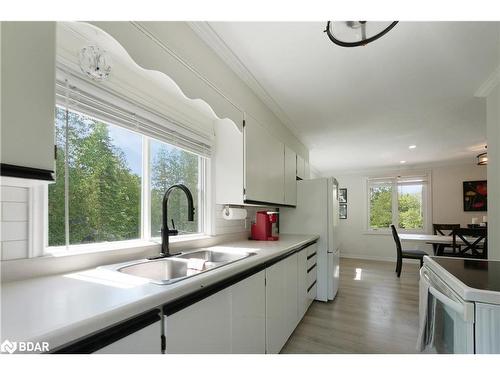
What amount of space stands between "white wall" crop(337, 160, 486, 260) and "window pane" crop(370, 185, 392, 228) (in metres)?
0.21

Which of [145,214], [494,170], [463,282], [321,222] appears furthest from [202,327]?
[494,170]

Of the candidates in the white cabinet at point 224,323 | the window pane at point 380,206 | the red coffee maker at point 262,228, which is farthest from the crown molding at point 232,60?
the window pane at point 380,206

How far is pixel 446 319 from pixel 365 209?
5743mm

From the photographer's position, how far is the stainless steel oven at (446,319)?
3.44 feet

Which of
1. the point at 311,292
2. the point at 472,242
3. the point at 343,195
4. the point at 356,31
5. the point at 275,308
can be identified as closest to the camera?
the point at 356,31

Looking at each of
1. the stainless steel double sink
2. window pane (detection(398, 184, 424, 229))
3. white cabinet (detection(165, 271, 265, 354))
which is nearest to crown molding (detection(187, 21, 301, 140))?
the stainless steel double sink

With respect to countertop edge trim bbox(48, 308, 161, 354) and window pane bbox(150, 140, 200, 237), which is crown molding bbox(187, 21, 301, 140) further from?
countertop edge trim bbox(48, 308, 161, 354)

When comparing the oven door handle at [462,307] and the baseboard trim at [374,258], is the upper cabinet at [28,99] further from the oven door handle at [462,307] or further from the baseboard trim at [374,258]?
the baseboard trim at [374,258]

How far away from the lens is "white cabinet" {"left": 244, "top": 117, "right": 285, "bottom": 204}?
2.21 metres

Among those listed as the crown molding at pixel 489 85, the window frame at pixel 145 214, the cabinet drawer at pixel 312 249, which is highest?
the crown molding at pixel 489 85

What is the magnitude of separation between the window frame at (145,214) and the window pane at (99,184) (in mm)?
30

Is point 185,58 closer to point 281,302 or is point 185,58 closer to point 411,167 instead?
point 281,302

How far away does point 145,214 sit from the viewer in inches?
68.6
